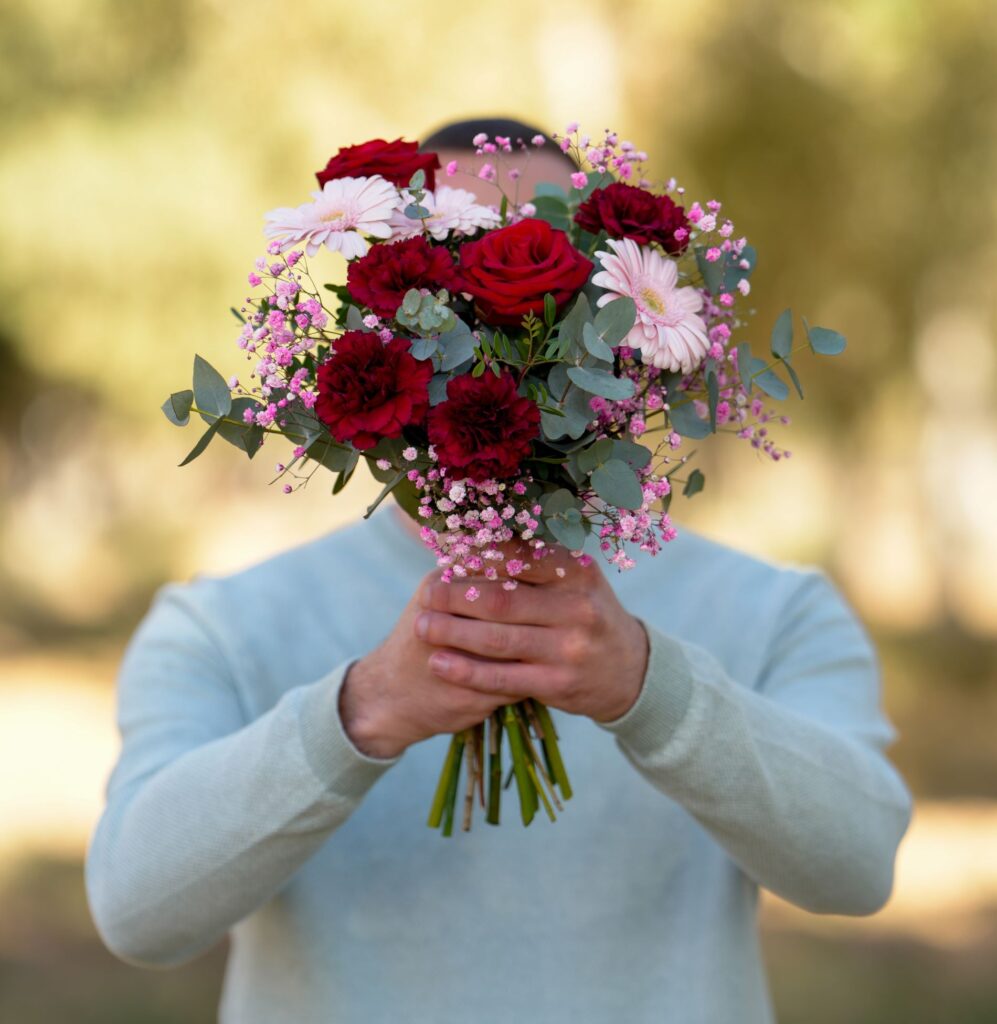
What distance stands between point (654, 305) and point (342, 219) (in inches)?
15.6

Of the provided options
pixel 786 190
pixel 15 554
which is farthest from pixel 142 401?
pixel 15 554

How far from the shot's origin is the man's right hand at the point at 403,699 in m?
1.81

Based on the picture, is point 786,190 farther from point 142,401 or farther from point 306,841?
point 306,841

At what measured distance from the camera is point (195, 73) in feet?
27.0

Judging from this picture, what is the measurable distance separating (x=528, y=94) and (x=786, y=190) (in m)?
1.64

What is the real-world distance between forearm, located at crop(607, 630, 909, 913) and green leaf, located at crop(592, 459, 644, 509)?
1.24 feet

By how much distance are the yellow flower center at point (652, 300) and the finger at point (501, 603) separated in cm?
40

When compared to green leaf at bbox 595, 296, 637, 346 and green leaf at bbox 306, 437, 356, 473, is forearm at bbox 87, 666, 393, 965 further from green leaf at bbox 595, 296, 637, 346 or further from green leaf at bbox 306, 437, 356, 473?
green leaf at bbox 595, 296, 637, 346

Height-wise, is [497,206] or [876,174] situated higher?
[876,174]

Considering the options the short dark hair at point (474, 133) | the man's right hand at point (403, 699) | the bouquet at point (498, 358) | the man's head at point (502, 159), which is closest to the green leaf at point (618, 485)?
the bouquet at point (498, 358)

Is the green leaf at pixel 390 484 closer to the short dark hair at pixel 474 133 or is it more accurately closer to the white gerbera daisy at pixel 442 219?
the white gerbera daisy at pixel 442 219

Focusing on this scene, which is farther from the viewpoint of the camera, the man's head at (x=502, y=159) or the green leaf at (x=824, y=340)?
the man's head at (x=502, y=159)

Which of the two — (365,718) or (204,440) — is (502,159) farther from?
(365,718)

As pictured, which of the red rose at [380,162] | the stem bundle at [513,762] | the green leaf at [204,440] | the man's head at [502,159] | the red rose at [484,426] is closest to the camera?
the red rose at [484,426]
